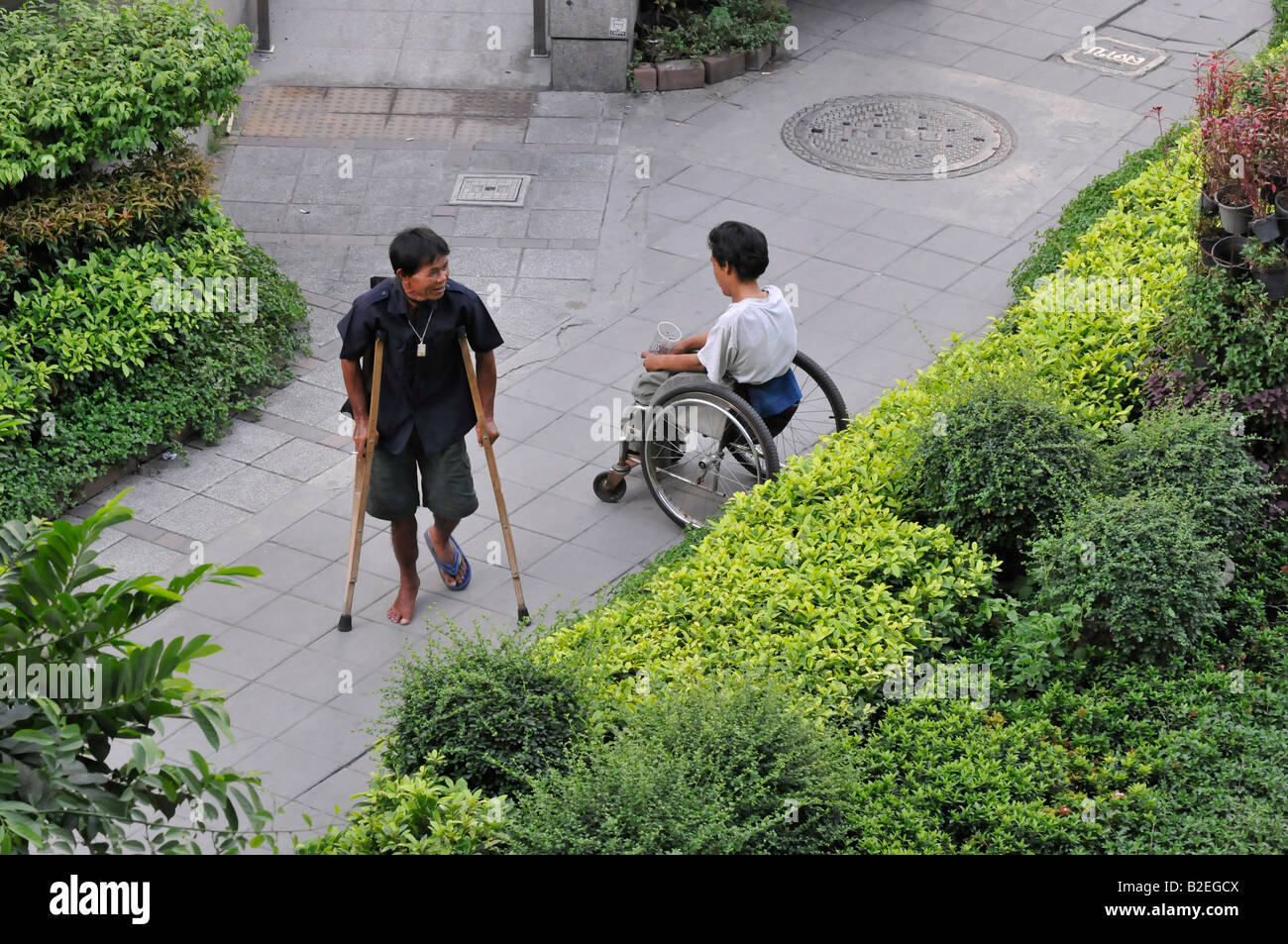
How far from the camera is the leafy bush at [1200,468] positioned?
6238 mm

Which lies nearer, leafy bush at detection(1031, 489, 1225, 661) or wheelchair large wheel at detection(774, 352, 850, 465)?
leafy bush at detection(1031, 489, 1225, 661)

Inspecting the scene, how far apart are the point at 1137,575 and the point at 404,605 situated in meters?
3.42

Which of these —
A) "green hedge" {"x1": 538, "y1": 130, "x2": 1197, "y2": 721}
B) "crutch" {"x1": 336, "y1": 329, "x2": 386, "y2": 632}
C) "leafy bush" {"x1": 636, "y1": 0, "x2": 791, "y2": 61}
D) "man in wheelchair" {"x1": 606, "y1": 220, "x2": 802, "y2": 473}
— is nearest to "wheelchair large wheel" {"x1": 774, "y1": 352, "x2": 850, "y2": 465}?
"man in wheelchair" {"x1": 606, "y1": 220, "x2": 802, "y2": 473}

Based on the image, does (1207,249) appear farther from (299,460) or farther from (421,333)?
(299,460)

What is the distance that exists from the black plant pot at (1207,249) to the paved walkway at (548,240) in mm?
2043

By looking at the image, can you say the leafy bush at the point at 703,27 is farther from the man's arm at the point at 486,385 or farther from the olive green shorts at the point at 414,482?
the olive green shorts at the point at 414,482

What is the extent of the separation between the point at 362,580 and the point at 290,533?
57 cm

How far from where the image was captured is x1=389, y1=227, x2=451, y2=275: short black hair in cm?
676

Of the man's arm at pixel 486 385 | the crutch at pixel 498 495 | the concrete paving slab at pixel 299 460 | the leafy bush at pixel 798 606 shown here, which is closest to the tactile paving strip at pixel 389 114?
the concrete paving slab at pixel 299 460

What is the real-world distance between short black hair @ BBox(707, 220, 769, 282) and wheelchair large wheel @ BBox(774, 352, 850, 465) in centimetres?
66

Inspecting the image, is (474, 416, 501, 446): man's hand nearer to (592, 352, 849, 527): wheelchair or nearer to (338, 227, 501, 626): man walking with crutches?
(338, 227, 501, 626): man walking with crutches

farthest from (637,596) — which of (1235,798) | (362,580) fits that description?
(1235,798)

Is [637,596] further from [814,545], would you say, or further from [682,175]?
[682,175]
